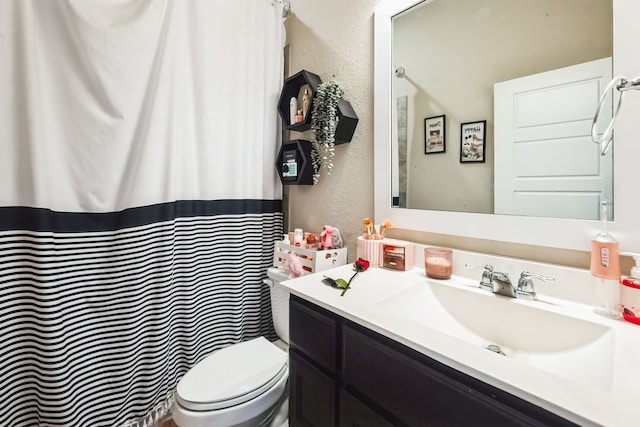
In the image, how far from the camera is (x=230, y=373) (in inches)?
45.3

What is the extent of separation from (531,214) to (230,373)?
1.22 m

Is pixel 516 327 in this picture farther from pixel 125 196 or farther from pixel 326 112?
pixel 125 196

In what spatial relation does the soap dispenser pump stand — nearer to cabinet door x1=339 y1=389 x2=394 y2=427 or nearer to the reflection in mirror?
the reflection in mirror

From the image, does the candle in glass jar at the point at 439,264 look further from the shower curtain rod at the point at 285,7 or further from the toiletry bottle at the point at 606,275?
the shower curtain rod at the point at 285,7

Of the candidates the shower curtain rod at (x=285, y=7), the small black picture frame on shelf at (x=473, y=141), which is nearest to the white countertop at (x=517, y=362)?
the small black picture frame on shelf at (x=473, y=141)

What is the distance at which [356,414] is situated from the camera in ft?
2.45

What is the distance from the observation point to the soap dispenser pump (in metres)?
0.70

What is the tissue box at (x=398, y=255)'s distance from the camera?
112 cm

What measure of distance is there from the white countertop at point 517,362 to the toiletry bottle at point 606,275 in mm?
32

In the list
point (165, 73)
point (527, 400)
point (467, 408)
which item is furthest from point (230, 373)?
point (165, 73)

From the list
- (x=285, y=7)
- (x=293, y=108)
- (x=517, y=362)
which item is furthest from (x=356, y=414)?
(x=285, y=7)

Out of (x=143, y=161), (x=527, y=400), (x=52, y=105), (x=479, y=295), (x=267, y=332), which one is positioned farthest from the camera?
(x=267, y=332)

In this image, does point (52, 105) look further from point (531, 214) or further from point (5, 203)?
point (531, 214)

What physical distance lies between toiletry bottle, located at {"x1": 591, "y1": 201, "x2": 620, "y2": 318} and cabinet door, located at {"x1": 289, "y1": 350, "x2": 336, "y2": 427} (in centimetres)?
73
